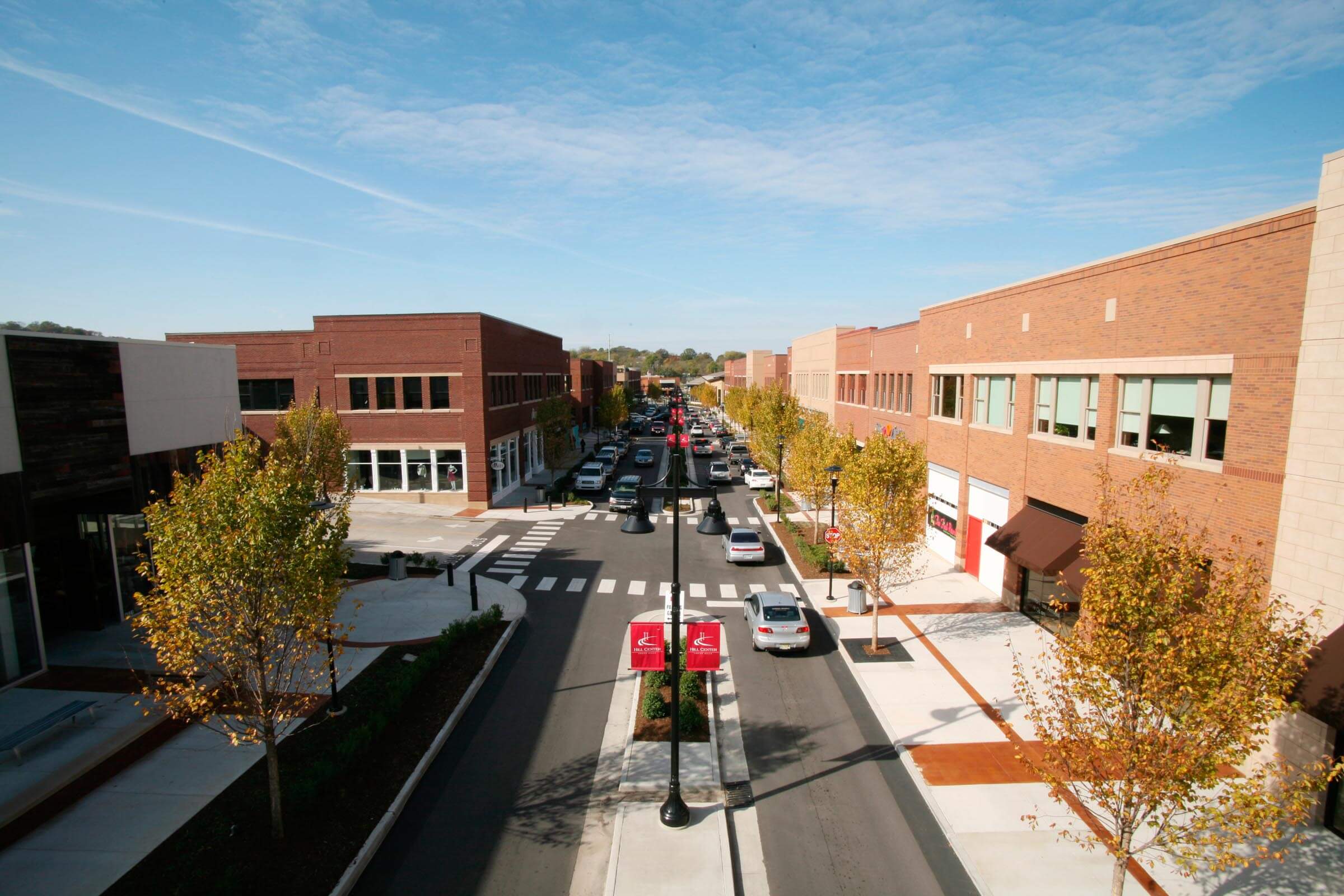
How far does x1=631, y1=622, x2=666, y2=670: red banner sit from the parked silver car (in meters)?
5.93

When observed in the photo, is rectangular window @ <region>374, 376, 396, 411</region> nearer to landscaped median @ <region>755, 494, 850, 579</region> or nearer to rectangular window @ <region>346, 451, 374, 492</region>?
rectangular window @ <region>346, 451, 374, 492</region>

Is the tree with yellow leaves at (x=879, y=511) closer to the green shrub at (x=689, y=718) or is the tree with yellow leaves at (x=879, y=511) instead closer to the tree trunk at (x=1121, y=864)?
the green shrub at (x=689, y=718)

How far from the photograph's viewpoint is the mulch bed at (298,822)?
9.91m

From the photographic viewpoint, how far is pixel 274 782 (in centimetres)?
1069

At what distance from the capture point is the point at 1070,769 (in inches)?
346

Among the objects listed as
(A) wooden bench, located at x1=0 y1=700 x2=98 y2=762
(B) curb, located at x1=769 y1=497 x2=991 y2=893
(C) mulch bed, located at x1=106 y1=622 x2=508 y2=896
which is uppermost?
(A) wooden bench, located at x1=0 y1=700 x2=98 y2=762

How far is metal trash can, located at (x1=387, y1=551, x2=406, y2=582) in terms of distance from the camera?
997 inches

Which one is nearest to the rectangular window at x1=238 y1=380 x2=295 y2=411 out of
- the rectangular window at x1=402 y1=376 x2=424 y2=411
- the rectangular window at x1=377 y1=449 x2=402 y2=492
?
the rectangular window at x1=377 y1=449 x2=402 y2=492

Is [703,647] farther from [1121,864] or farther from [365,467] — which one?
[365,467]

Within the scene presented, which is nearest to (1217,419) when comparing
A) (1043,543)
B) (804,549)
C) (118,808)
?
(1043,543)

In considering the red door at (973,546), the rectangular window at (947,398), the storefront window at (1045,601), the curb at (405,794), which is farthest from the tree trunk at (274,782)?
the rectangular window at (947,398)

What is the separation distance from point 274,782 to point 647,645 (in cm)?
653

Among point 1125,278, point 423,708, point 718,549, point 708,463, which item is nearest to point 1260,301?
point 1125,278

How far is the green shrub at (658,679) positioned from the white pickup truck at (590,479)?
2651 centimetres
